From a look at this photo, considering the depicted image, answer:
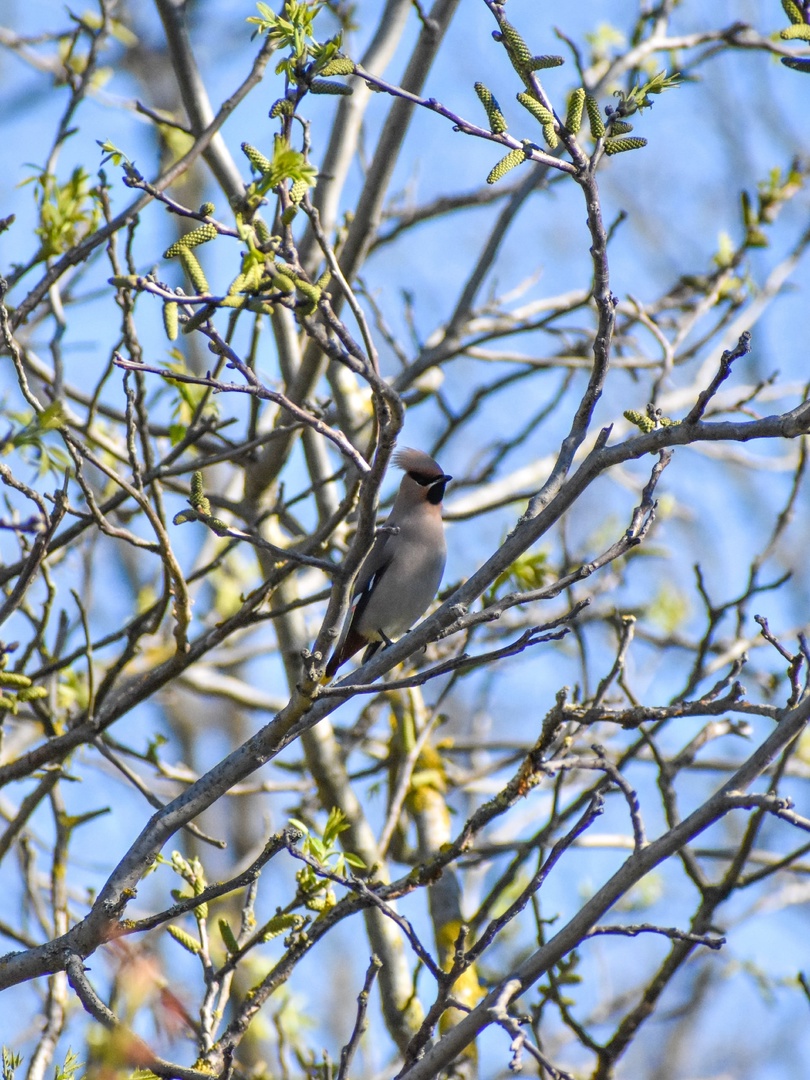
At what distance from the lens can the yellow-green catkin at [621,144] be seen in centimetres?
267

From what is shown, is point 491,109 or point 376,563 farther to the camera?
point 376,563

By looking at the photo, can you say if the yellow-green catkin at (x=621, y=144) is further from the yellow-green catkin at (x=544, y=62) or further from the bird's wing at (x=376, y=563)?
the bird's wing at (x=376, y=563)

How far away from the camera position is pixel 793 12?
279cm

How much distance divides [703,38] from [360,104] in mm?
2018

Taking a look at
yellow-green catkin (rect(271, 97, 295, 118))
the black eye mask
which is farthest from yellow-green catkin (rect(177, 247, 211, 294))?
the black eye mask

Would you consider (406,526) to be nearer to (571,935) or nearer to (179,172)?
(179,172)

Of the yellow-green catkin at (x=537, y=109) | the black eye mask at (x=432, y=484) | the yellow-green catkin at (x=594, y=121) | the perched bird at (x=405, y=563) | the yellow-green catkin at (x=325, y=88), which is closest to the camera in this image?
the yellow-green catkin at (x=537, y=109)

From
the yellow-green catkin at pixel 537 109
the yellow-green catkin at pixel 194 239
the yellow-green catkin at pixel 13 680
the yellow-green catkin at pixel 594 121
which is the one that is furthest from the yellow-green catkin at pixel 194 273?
the yellow-green catkin at pixel 13 680

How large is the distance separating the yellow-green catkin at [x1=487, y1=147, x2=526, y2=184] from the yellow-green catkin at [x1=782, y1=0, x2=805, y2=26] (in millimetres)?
736

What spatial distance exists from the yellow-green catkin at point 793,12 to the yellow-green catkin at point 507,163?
74 centimetres

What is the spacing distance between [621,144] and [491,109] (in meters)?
0.30

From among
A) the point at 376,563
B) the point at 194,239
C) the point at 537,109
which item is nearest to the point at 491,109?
the point at 537,109

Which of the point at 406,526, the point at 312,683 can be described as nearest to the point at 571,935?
the point at 312,683

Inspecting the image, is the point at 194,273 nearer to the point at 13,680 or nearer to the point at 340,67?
the point at 340,67
